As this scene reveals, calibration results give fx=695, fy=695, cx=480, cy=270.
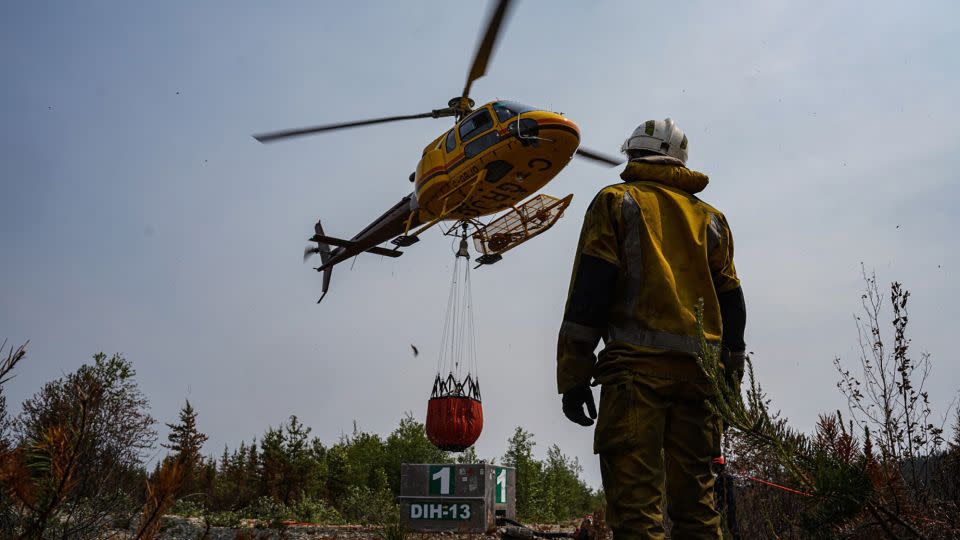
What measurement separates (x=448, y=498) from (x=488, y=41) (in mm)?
5059

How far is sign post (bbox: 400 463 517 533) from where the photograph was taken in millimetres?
8008

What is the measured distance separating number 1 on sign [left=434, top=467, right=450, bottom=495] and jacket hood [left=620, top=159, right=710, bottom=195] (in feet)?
19.2

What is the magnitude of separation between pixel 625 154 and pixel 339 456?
1834cm

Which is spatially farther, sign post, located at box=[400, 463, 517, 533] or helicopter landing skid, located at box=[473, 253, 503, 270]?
helicopter landing skid, located at box=[473, 253, 503, 270]

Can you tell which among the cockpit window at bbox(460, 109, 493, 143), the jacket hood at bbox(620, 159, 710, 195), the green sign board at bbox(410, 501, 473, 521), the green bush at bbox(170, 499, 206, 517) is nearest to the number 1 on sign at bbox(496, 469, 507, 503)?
the green sign board at bbox(410, 501, 473, 521)

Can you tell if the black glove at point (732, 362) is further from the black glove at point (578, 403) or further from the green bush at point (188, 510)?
the green bush at point (188, 510)

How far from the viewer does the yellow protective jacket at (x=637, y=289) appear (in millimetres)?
2652

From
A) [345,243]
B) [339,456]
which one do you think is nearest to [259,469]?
[339,456]

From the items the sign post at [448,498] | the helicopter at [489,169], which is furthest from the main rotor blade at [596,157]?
the sign post at [448,498]

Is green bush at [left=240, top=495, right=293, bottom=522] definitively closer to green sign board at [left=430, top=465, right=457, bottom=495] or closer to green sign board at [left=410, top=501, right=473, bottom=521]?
green sign board at [left=410, top=501, right=473, bottom=521]

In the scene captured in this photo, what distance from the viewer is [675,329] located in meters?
2.66

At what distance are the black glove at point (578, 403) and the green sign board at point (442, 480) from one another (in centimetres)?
571

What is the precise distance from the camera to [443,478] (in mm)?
8141

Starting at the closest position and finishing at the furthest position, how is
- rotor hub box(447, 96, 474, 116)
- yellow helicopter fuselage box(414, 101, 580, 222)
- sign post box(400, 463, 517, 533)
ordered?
sign post box(400, 463, 517, 533) → yellow helicopter fuselage box(414, 101, 580, 222) → rotor hub box(447, 96, 474, 116)
